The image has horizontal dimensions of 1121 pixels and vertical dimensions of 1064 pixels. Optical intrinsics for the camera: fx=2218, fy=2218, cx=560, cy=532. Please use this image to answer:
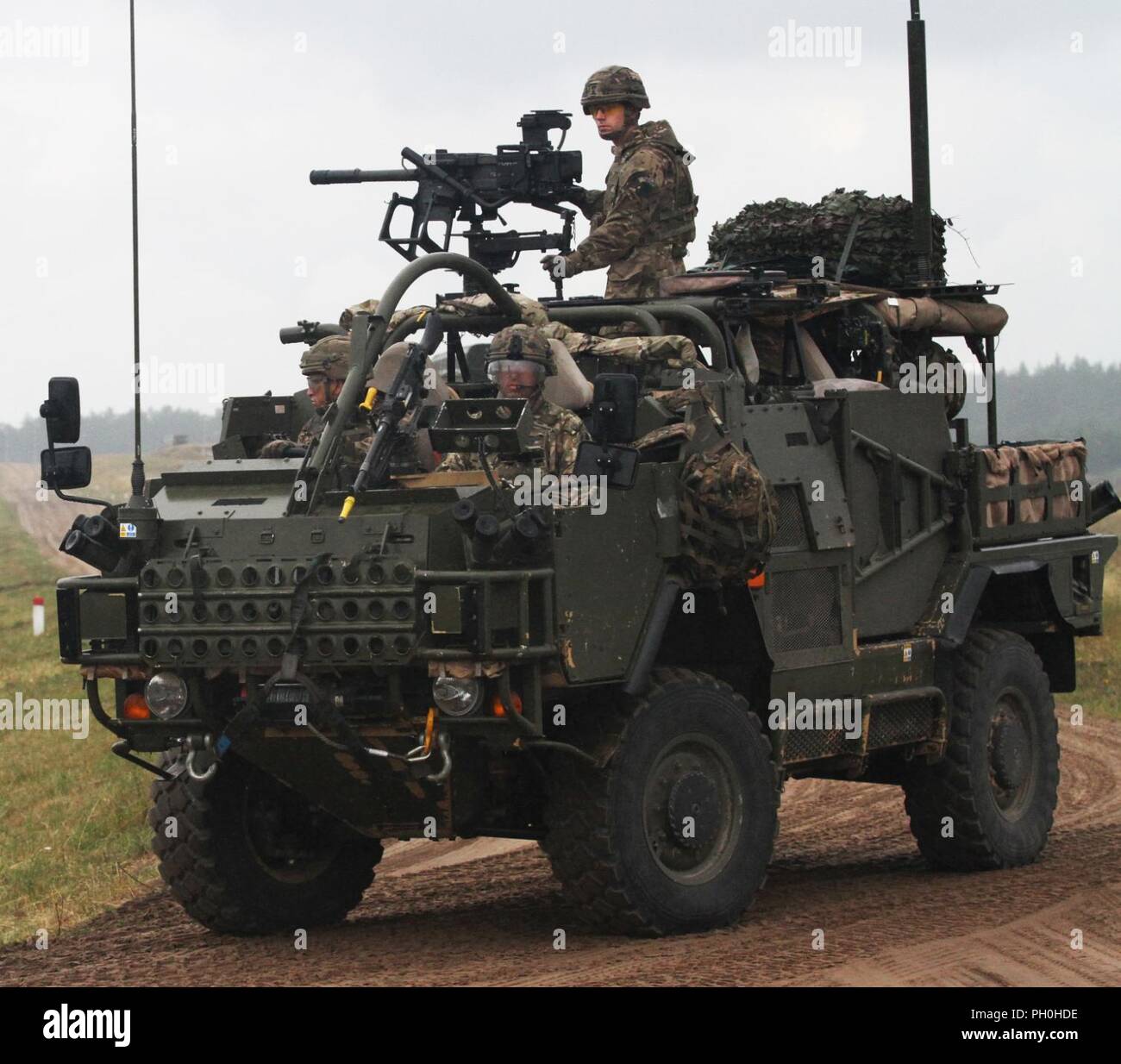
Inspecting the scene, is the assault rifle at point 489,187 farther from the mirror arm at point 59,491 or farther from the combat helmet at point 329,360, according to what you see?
the mirror arm at point 59,491

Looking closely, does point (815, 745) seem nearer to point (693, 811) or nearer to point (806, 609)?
point (806, 609)

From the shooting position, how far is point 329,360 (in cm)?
1027

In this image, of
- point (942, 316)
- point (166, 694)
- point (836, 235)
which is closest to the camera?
point (166, 694)

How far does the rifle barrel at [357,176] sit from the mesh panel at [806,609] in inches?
126

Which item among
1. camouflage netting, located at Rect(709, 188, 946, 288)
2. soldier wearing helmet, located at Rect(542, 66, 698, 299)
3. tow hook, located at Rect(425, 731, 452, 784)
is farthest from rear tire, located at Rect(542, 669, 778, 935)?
camouflage netting, located at Rect(709, 188, 946, 288)

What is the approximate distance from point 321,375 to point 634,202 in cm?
214

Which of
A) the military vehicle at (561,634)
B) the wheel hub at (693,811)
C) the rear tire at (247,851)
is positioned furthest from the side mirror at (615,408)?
the rear tire at (247,851)

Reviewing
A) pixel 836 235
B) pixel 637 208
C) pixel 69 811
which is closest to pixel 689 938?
pixel 637 208

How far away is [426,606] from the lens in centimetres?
823

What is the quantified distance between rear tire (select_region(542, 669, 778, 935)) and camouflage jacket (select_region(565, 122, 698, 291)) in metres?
2.99

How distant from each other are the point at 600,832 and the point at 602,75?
4624 millimetres

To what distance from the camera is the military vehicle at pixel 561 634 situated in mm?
8430

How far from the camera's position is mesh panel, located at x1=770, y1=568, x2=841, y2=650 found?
9961 mm

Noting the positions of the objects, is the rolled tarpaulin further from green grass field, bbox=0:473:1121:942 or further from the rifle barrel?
green grass field, bbox=0:473:1121:942
